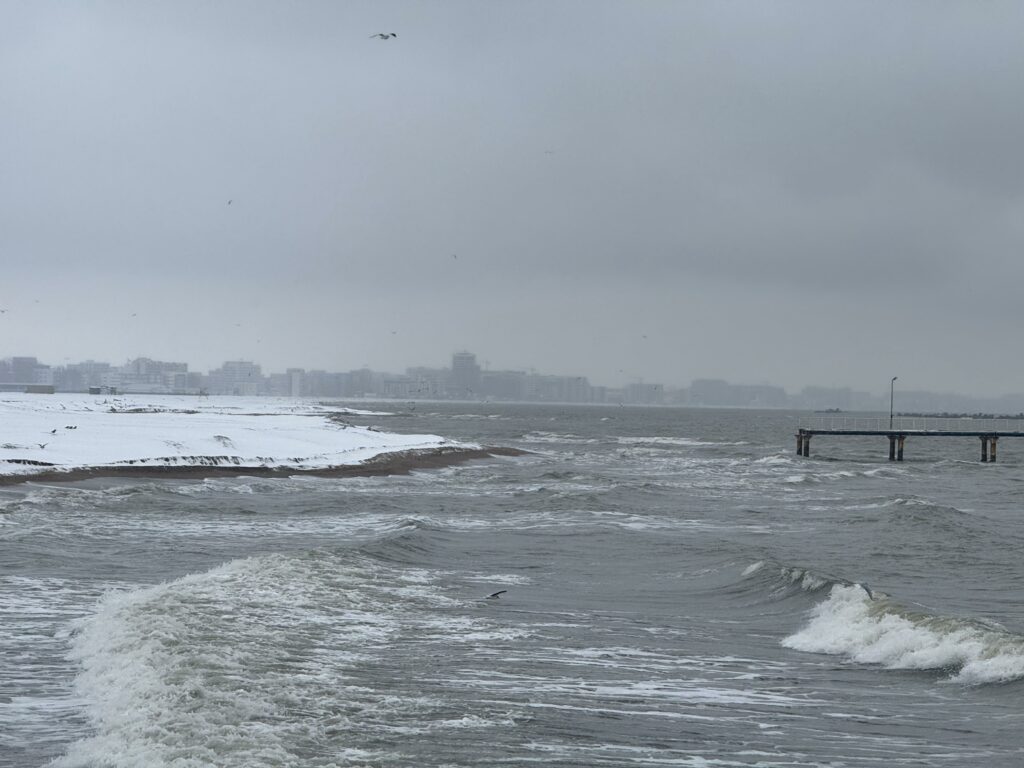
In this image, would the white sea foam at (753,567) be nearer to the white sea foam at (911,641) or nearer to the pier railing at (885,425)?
the white sea foam at (911,641)

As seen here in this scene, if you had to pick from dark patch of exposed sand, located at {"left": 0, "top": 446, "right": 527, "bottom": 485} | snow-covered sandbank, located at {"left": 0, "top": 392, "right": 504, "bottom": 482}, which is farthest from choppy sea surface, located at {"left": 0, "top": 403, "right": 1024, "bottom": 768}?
snow-covered sandbank, located at {"left": 0, "top": 392, "right": 504, "bottom": 482}

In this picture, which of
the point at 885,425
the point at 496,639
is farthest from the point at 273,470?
the point at 885,425

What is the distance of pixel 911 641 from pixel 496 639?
577 centimetres

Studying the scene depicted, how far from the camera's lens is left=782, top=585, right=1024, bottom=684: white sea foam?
45.7ft

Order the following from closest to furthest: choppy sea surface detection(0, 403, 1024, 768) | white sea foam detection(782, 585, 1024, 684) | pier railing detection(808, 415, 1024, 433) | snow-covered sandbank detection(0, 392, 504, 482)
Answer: choppy sea surface detection(0, 403, 1024, 768), white sea foam detection(782, 585, 1024, 684), snow-covered sandbank detection(0, 392, 504, 482), pier railing detection(808, 415, 1024, 433)

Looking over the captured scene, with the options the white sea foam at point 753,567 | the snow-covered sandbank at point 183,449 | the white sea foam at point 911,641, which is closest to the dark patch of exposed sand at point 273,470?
the snow-covered sandbank at point 183,449

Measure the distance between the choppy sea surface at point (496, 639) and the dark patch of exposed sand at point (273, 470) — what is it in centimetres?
711

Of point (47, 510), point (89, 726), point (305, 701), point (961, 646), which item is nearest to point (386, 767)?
point (305, 701)

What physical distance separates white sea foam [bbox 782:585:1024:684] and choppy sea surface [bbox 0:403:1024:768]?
5 centimetres

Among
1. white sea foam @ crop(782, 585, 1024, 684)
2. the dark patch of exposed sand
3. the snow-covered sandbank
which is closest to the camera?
white sea foam @ crop(782, 585, 1024, 684)

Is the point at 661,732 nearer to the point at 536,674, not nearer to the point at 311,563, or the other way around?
the point at 536,674

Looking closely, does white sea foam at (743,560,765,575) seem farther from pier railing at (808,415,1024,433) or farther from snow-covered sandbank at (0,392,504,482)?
pier railing at (808,415,1024,433)

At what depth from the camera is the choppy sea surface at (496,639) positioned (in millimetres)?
10422

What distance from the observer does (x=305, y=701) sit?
37.8ft
